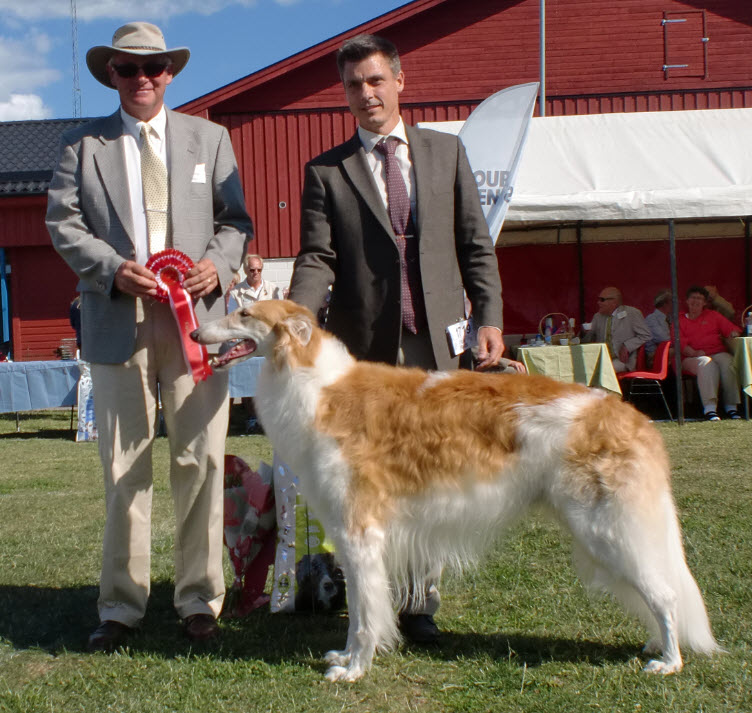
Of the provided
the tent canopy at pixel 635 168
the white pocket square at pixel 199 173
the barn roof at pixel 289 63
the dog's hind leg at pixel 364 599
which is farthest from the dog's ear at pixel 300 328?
the barn roof at pixel 289 63

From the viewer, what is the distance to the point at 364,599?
131 inches

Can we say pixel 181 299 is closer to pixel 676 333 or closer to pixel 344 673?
pixel 344 673

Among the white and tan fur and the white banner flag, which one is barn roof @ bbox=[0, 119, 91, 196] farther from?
the white and tan fur

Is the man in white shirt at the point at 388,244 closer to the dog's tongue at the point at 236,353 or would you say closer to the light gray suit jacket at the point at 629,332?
the dog's tongue at the point at 236,353

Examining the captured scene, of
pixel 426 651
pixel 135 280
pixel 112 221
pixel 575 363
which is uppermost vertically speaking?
pixel 112 221

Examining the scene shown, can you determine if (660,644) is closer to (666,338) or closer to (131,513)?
(131,513)

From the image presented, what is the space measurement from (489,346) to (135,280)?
61.4 inches

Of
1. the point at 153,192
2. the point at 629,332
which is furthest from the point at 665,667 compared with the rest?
the point at 629,332

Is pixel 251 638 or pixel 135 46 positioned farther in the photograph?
pixel 251 638

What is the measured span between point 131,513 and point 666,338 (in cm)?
933

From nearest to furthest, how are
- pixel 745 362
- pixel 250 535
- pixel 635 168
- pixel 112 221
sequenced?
pixel 112 221 → pixel 250 535 → pixel 745 362 → pixel 635 168

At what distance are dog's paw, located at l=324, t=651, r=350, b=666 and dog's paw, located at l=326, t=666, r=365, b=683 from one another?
5cm

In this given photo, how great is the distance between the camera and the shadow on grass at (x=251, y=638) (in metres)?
3.57

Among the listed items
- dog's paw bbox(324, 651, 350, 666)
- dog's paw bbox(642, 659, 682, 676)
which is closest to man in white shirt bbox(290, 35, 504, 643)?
dog's paw bbox(324, 651, 350, 666)
